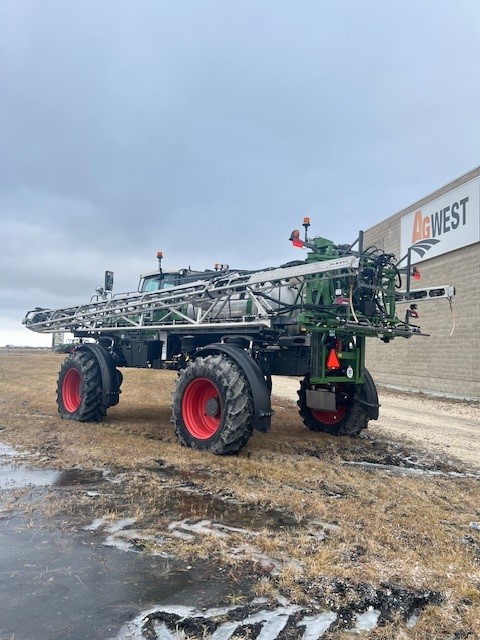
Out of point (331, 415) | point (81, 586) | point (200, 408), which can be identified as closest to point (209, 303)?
point (200, 408)

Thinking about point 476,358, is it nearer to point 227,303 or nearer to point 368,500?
point 227,303

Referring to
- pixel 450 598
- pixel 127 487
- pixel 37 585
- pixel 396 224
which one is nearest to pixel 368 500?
pixel 450 598

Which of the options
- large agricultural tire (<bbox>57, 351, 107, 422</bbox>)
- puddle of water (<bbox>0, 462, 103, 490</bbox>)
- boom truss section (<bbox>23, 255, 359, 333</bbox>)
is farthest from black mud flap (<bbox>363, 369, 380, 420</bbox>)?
large agricultural tire (<bbox>57, 351, 107, 422</bbox>)

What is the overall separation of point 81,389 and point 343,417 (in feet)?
16.4

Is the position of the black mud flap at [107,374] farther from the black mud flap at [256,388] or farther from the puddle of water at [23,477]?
the puddle of water at [23,477]

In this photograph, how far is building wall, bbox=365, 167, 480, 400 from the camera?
18406mm

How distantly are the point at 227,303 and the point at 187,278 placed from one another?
1908 millimetres

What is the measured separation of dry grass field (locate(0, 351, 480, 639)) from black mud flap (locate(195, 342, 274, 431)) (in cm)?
54

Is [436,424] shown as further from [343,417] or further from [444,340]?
[444,340]

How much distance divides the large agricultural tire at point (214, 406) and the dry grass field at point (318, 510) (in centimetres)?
29

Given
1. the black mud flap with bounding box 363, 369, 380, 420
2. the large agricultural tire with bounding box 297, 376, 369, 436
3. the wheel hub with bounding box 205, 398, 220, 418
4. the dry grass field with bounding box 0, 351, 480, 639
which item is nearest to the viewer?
the dry grass field with bounding box 0, 351, 480, 639

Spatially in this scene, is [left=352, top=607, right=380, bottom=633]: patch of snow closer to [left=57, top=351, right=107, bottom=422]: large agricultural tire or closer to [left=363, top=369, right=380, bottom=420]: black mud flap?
[left=363, top=369, right=380, bottom=420]: black mud flap

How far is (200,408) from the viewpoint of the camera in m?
7.93

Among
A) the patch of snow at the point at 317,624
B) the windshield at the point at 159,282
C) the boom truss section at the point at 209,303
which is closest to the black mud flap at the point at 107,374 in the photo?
the boom truss section at the point at 209,303
